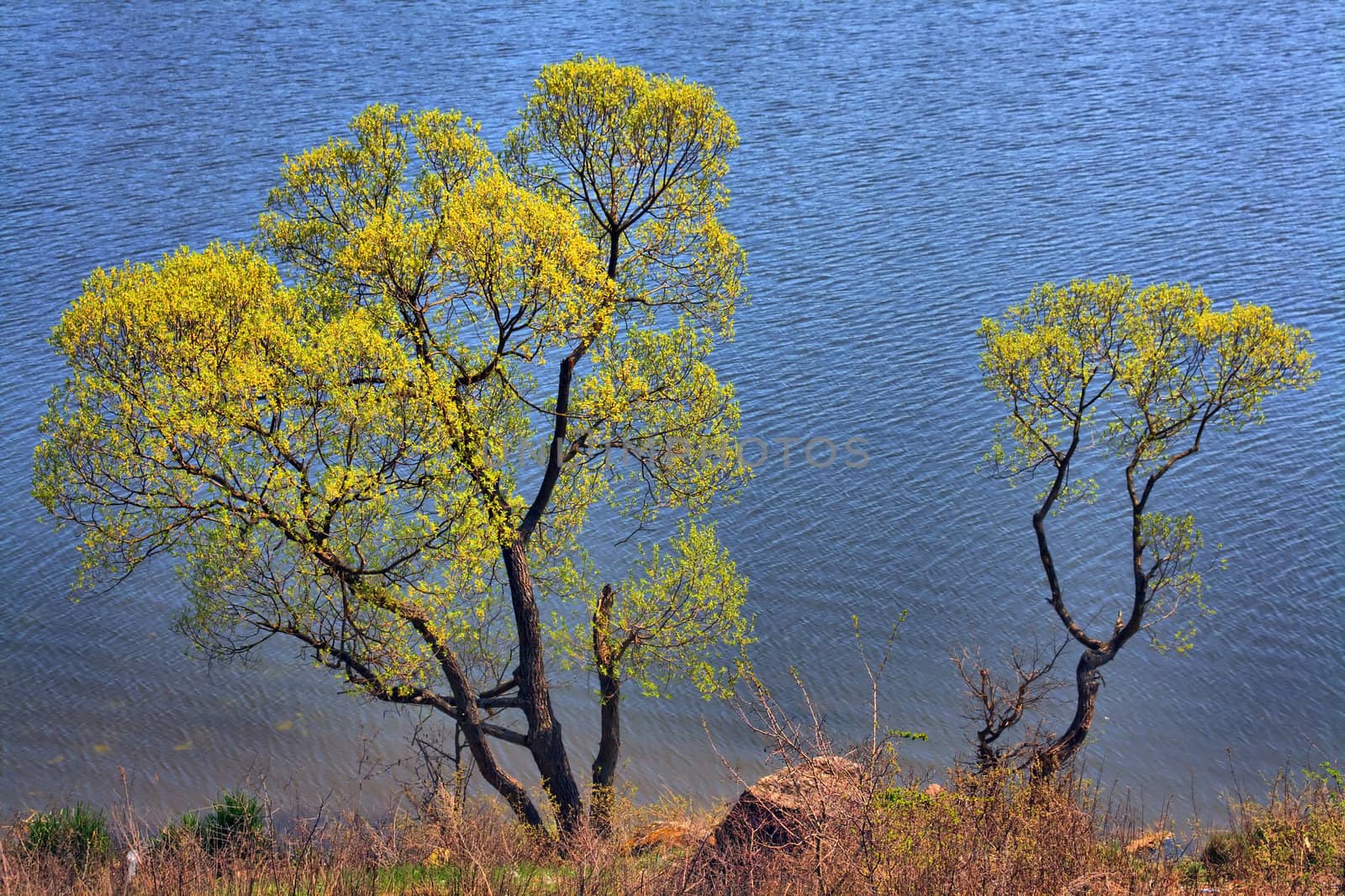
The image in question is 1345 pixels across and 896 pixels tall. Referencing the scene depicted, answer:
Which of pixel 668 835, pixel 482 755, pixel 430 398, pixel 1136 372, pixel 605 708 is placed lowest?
pixel 668 835

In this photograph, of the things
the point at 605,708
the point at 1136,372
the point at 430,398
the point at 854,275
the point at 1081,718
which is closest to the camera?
the point at 430,398

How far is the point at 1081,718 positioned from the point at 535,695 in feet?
25.4

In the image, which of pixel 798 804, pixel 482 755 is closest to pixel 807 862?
pixel 798 804

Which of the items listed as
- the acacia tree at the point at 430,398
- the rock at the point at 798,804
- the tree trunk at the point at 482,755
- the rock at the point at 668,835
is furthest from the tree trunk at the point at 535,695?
the rock at the point at 798,804

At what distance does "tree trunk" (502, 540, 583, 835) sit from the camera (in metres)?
16.2

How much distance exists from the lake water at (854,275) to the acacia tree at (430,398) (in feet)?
11.2

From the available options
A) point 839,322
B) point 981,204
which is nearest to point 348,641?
point 839,322

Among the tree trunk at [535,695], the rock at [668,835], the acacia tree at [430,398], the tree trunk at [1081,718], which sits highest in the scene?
the acacia tree at [430,398]

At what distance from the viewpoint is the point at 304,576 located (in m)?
14.6

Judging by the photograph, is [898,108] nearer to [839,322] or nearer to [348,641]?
[839,322]

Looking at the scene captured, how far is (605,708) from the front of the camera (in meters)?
17.2

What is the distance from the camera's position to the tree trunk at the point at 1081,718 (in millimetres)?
17078

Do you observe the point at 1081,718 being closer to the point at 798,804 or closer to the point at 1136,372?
the point at 1136,372

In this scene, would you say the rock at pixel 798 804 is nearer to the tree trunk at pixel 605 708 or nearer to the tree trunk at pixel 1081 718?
the tree trunk at pixel 605 708
